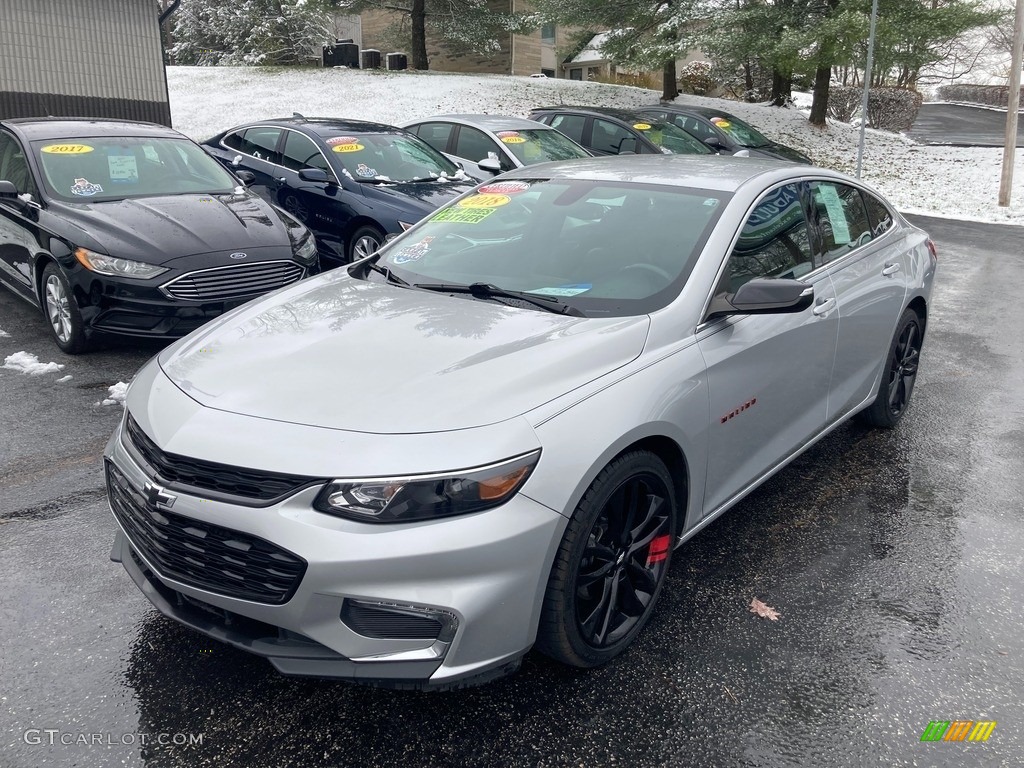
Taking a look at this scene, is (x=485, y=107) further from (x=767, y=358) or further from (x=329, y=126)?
(x=767, y=358)

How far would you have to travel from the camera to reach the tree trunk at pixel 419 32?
2838 centimetres

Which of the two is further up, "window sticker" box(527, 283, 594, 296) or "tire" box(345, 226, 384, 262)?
"window sticker" box(527, 283, 594, 296)

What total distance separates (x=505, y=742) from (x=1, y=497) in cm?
276

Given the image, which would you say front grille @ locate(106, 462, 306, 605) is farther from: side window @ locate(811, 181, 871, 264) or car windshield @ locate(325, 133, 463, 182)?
car windshield @ locate(325, 133, 463, 182)

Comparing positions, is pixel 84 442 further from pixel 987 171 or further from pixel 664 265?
pixel 987 171

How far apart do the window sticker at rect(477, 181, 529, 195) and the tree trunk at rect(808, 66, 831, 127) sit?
2328 cm

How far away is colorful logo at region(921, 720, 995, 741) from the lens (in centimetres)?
257

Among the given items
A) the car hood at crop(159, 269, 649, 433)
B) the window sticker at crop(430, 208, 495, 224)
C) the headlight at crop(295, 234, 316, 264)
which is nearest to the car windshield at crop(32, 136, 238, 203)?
the headlight at crop(295, 234, 316, 264)

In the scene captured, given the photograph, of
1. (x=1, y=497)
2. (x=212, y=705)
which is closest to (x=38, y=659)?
(x=212, y=705)

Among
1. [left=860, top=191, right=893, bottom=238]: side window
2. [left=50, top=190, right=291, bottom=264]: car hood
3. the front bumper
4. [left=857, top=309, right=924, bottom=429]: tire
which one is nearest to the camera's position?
the front bumper

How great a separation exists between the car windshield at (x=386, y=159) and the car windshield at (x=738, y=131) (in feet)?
24.9

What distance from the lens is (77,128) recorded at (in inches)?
273

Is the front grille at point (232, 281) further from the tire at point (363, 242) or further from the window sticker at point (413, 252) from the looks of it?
the window sticker at point (413, 252)

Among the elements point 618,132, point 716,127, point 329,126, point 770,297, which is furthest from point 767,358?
point 716,127
